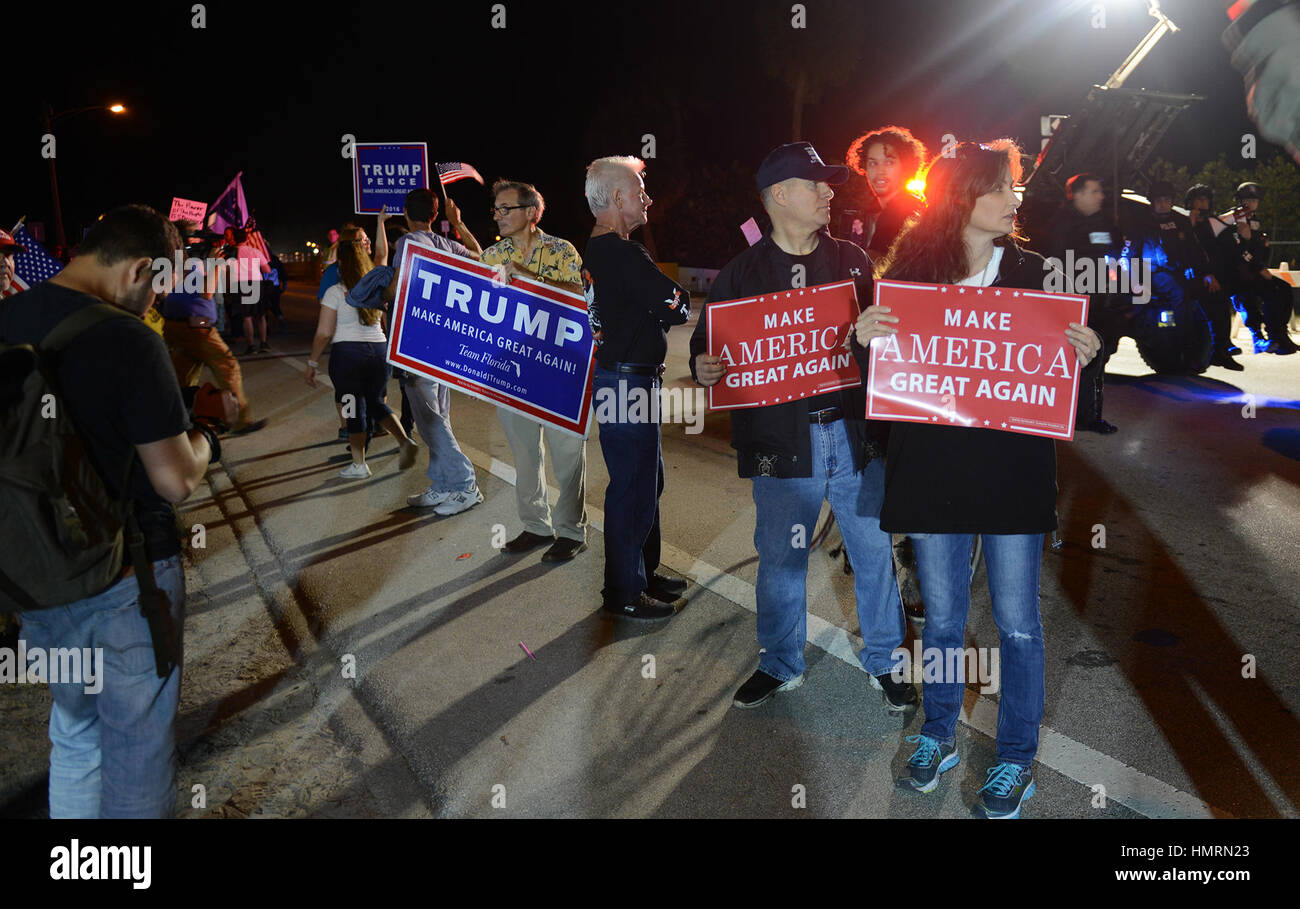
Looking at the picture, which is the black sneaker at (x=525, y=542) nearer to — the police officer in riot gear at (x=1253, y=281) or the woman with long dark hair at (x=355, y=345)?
the woman with long dark hair at (x=355, y=345)

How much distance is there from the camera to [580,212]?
5459 centimetres

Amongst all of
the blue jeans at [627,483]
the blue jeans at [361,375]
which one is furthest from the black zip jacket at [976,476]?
the blue jeans at [361,375]

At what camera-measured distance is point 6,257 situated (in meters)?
6.86

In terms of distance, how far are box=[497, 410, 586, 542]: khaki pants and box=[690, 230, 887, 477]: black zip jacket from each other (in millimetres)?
1908

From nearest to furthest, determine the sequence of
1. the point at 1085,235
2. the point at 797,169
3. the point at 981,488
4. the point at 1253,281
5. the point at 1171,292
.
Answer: the point at 981,488, the point at 797,169, the point at 1085,235, the point at 1171,292, the point at 1253,281

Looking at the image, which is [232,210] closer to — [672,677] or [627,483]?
[627,483]

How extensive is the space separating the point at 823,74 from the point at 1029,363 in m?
42.6

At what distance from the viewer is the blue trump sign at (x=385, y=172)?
503 inches

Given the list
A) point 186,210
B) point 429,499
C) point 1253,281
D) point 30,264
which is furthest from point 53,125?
point 1253,281

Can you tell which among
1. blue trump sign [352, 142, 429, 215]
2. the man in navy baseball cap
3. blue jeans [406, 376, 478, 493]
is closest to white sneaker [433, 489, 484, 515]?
blue jeans [406, 376, 478, 493]

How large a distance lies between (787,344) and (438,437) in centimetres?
366

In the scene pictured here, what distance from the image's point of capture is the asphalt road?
316 cm

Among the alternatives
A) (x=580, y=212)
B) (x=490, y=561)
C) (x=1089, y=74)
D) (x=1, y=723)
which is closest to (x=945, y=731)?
(x=490, y=561)

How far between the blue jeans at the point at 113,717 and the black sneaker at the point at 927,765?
89.9 inches
